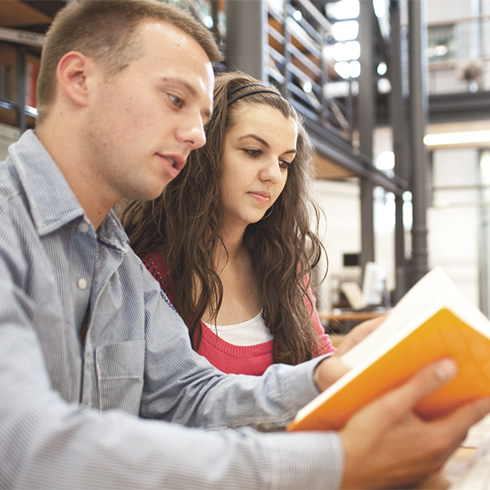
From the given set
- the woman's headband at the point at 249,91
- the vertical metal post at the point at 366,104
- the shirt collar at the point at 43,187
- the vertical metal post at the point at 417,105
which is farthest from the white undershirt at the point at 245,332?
the vertical metal post at the point at 417,105

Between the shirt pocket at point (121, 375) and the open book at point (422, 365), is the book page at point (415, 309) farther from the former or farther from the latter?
the shirt pocket at point (121, 375)

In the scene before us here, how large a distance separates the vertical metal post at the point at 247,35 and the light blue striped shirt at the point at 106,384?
1.29 metres

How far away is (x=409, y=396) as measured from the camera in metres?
0.70

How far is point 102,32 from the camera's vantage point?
1.10 m

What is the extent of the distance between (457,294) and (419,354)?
0.52ft

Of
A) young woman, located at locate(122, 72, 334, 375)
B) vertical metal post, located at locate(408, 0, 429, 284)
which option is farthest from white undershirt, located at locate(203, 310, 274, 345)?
vertical metal post, located at locate(408, 0, 429, 284)

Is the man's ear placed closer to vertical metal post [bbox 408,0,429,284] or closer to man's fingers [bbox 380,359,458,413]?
man's fingers [bbox 380,359,458,413]

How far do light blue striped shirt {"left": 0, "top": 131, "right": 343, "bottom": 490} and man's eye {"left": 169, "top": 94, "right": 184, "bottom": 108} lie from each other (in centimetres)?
25

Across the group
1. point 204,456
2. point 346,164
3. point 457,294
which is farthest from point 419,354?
point 346,164

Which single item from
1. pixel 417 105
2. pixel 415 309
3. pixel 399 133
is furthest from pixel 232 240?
pixel 399 133

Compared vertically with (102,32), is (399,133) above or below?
above

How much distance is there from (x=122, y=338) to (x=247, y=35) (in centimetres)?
158

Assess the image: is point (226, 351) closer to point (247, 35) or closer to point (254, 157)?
point (254, 157)

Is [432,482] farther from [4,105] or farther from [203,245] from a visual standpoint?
[4,105]
